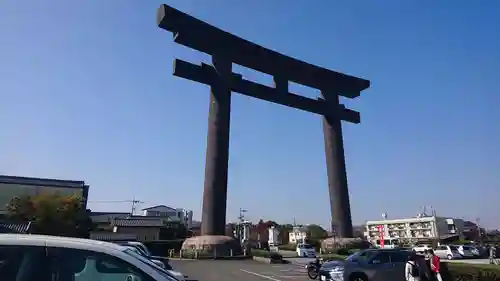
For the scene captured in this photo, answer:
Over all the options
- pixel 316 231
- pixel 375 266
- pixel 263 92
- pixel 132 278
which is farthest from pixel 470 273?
pixel 316 231

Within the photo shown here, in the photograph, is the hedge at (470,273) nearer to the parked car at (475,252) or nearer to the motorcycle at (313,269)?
the motorcycle at (313,269)

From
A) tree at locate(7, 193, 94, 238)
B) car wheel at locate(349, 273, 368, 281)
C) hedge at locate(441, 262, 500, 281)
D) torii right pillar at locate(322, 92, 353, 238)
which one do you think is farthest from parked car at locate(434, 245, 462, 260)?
tree at locate(7, 193, 94, 238)

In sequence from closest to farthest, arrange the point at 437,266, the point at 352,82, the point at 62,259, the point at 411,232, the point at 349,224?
the point at 62,259, the point at 437,266, the point at 349,224, the point at 352,82, the point at 411,232

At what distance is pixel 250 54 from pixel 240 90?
10.3 feet

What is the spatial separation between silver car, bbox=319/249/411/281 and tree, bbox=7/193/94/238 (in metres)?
29.5

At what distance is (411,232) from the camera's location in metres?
99.8

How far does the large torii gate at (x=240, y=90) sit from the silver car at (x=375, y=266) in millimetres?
17735

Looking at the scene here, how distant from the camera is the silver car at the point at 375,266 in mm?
12117

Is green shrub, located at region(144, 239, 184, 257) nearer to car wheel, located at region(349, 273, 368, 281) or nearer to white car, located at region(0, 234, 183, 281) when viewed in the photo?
car wheel, located at region(349, 273, 368, 281)

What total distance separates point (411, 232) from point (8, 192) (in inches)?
3525

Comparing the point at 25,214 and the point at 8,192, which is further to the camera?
the point at 8,192

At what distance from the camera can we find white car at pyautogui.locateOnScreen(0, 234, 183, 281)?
8.51 feet

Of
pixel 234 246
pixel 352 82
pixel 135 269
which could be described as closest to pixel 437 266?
pixel 135 269

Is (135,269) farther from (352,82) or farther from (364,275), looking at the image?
(352,82)
